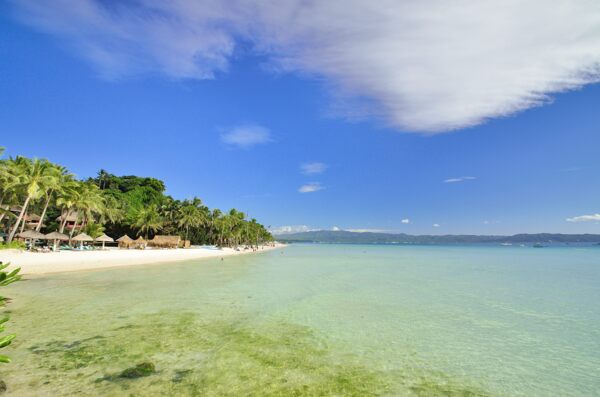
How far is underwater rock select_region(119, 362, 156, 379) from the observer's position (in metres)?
6.88

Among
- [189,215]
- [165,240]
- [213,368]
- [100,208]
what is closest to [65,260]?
[100,208]

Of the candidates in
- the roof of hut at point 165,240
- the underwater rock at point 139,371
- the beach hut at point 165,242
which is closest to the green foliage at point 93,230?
the beach hut at point 165,242

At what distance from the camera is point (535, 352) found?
9.19 meters

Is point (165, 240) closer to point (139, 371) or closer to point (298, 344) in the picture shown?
point (298, 344)

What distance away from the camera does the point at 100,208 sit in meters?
46.4

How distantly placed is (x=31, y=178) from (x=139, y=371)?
32249mm

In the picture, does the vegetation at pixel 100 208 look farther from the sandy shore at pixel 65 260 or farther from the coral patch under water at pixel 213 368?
the coral patch under water at pixel 213 368

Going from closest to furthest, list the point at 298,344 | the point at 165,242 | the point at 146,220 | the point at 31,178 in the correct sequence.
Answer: the point at 298,344 → the point at 31,178 → the point at 165,242 → the point at 146,220

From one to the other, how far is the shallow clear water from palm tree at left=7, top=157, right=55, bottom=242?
1767cm

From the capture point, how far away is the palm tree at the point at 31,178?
30.5 meters

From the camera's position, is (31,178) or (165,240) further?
(165,240)

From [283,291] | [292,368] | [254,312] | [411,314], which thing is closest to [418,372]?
[292,368]

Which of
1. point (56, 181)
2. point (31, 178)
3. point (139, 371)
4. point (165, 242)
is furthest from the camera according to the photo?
point (165, 242)

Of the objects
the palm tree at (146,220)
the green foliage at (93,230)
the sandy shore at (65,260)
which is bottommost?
the sandy shore at (65,260)
